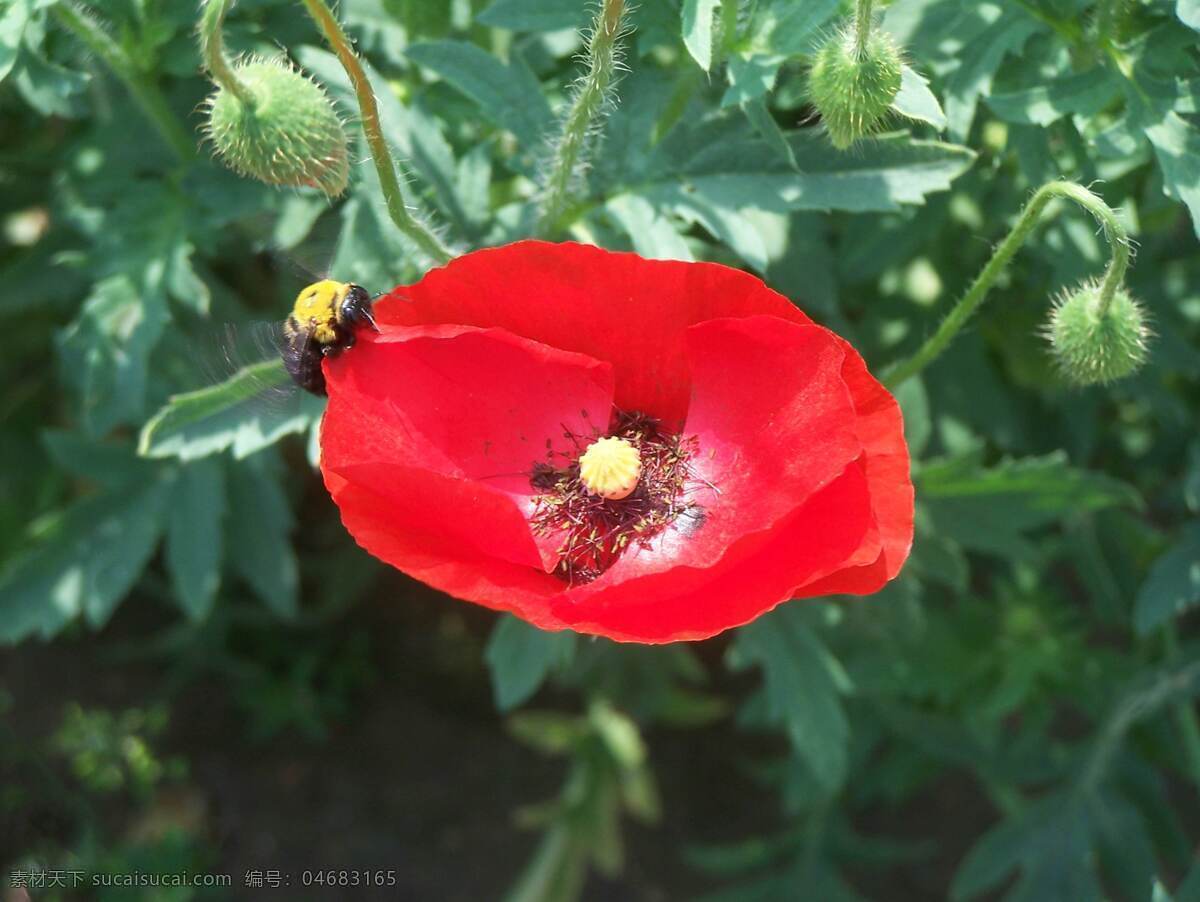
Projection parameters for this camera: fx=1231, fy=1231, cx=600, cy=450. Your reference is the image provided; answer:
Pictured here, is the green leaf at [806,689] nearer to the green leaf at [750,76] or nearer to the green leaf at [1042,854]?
the green leaf at [1042,854]

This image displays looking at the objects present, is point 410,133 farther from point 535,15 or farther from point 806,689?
point 806,689

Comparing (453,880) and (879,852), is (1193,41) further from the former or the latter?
(453,880)

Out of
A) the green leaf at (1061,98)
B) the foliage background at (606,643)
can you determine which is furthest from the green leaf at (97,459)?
the green leaf at (1061,98)

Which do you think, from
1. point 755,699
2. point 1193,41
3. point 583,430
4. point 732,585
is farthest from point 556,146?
point 755,699

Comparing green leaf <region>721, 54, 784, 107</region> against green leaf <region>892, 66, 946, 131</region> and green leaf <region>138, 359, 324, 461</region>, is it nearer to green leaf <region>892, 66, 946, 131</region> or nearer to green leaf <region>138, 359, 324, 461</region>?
green leaf <region>892, 66, 946, 131</region>

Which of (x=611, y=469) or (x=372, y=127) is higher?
(x=372, y=127)

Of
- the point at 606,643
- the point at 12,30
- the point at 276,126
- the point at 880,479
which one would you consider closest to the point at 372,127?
the point at 276,126
